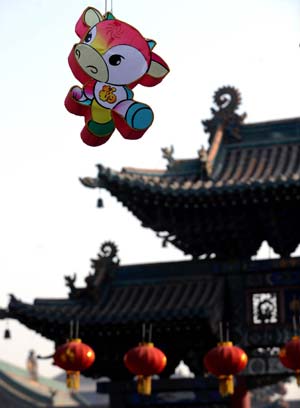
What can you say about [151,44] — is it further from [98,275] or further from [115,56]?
[98,275]

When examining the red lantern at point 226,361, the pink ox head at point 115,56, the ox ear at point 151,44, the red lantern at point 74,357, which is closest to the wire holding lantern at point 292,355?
the red lantern at point 226,361

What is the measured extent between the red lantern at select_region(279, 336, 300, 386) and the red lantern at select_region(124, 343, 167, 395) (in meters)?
2.02

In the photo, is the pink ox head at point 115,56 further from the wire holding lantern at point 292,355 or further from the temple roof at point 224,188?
the wire holding lantern at point 292,355

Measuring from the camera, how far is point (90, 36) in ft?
36.7

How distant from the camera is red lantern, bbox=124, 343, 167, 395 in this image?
15.9 meters

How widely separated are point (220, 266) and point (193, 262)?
0.58 meters

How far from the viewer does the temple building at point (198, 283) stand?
1644cm

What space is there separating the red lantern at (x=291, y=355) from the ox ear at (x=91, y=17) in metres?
6.63

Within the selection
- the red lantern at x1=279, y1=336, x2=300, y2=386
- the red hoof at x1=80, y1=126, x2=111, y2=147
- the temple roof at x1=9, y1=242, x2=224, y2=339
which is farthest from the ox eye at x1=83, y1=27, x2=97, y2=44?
the red lantern at x1=279, y1=336, x2=300, y2=386

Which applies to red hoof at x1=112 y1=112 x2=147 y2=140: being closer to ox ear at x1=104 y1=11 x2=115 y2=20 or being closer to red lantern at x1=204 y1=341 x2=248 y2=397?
ox ear at x1=104 y1=11 x2=115 y2=20

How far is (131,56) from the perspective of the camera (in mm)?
11117

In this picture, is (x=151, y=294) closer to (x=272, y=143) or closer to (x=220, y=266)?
(x=220, y=266)

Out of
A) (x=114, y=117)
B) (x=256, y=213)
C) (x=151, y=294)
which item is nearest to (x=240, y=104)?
(x=256, y=213)

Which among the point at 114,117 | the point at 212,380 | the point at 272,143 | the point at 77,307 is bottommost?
the point at 212,380
